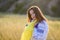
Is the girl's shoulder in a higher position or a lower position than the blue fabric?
higher

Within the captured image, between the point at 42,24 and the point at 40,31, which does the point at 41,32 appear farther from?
the point at 42,24

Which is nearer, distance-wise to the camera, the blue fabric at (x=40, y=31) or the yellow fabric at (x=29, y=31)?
the blue fabric at (x=40, y=31)

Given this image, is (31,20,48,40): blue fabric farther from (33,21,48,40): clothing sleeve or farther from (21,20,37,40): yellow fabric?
(21,20,37,40): yellow fabric

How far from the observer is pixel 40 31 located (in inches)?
229

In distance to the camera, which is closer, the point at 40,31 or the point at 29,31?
the point at 40,31

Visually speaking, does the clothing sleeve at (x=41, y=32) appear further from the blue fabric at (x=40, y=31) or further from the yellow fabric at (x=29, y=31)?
the yellow fabric at (x=29, y=31)

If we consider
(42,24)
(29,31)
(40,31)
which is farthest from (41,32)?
(29,31)

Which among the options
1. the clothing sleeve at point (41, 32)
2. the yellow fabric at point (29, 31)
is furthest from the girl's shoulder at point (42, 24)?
the yellow fabric at point (29, 31)

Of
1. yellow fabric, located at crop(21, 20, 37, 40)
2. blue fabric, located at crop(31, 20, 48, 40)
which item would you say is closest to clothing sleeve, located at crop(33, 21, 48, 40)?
blue fabric, located at crop(31, 20, 48, 40)

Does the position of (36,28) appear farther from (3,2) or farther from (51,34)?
(3,2)

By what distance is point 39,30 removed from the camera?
230 inches

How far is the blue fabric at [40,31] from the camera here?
579 cm

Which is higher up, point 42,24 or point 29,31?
point 42,24

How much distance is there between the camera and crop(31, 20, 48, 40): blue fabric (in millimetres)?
5793
